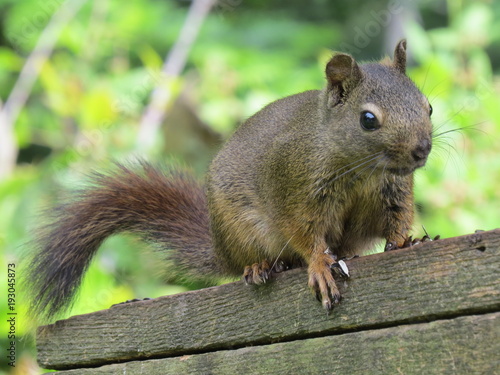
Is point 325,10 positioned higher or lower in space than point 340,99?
higher

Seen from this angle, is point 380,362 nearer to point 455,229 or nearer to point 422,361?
point 422,361

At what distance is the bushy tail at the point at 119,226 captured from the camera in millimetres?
2494

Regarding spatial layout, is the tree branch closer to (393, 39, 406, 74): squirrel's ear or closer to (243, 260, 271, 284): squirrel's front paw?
(393, 39, 406, 74): squirrel's ear

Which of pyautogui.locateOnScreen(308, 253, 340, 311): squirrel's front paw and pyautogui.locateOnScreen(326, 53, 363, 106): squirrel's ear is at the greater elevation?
pyautogui.locateOnScreen(326, 53, 363, 106): squirrel's ear

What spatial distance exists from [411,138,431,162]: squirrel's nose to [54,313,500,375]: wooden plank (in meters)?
0.51

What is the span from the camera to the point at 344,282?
1827 millimetres

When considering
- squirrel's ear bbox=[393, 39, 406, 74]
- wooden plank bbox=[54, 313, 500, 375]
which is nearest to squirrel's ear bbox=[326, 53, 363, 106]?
squirrel's ear bbox=[393, 39, 406, 74]

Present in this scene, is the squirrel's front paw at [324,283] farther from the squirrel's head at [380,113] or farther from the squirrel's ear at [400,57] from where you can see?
the squirrel's ear at [400,57]

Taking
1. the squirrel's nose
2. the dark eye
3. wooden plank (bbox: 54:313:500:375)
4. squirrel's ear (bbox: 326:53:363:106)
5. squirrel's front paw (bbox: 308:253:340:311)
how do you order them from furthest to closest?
squirrel's ear (bbox: 326:53:363:106), the dark eye, the squirrel's nose, squirrel's front paw (bbox: 308:253:340:311), wooden plank (bbox: 54:313:500:375)

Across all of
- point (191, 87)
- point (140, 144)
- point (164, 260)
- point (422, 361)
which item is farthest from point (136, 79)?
point (422, 361)

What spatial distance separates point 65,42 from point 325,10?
4.82 m

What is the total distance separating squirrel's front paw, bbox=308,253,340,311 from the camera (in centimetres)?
180

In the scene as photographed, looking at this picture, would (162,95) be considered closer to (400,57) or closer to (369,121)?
(400,57)

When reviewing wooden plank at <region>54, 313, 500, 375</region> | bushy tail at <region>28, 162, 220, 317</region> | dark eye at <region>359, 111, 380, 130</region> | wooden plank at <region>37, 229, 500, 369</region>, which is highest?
dark eye at <region>359, 111, 380, 130</region>
